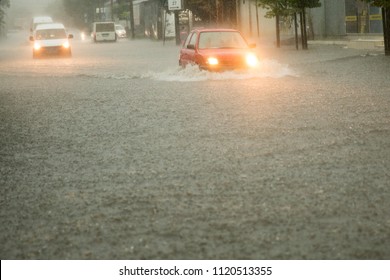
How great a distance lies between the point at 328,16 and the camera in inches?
1575

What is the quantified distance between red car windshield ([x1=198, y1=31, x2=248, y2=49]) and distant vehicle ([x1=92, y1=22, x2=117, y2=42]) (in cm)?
4834

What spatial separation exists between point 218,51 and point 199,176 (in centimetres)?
1283

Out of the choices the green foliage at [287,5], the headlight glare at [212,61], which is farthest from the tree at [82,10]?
the headlight glare at [212,61]

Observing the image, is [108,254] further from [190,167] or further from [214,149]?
[214,149]

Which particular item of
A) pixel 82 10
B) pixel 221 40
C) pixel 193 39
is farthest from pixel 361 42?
pixel 82 10

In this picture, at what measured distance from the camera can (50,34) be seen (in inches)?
1464

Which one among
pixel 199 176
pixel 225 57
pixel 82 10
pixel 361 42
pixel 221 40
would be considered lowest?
pixel 199 176

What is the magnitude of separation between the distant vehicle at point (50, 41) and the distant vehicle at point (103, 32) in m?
30.2

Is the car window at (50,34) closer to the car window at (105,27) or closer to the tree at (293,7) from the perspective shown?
the tree at (293,7)

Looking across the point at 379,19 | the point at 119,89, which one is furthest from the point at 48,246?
the point at 379,19

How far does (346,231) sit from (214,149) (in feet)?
12.4

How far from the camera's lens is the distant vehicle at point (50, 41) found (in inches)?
1407

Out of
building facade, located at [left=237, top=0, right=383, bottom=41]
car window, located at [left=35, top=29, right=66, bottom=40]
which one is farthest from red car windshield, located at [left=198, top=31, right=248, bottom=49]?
car window, located at [left=35, top=29, right=66, bottom=40]

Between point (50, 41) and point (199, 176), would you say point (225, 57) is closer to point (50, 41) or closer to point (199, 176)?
point (199, 176)
